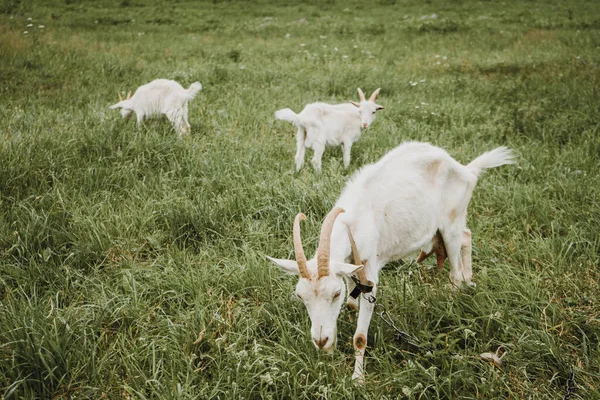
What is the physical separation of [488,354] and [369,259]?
97 cm

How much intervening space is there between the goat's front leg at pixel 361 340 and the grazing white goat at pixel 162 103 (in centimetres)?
497

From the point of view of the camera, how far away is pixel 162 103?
7.01m

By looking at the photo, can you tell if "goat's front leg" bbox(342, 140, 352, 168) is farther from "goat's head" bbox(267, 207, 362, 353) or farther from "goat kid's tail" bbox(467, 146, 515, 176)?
"goat's head" bbox(267, 207, 362, 353)

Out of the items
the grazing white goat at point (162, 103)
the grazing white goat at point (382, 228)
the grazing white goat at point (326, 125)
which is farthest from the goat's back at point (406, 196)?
the grazing white goat at point (162, 103)

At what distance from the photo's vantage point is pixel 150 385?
2.46 m

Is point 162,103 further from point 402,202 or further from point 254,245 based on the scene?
point 402,202

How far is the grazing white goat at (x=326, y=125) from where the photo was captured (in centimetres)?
592

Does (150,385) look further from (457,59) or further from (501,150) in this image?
(457,59)

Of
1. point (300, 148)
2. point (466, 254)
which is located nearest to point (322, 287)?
point (466, 254)

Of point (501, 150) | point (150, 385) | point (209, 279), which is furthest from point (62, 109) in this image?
point (501, 150)

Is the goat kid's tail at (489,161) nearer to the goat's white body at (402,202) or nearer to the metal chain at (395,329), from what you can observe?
A: the goat's white body at (402,202)

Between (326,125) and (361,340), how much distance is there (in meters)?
3.96

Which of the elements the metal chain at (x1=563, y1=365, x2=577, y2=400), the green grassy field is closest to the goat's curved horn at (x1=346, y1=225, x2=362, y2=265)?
the green grassy field

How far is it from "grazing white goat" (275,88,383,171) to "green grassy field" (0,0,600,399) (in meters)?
0.25
